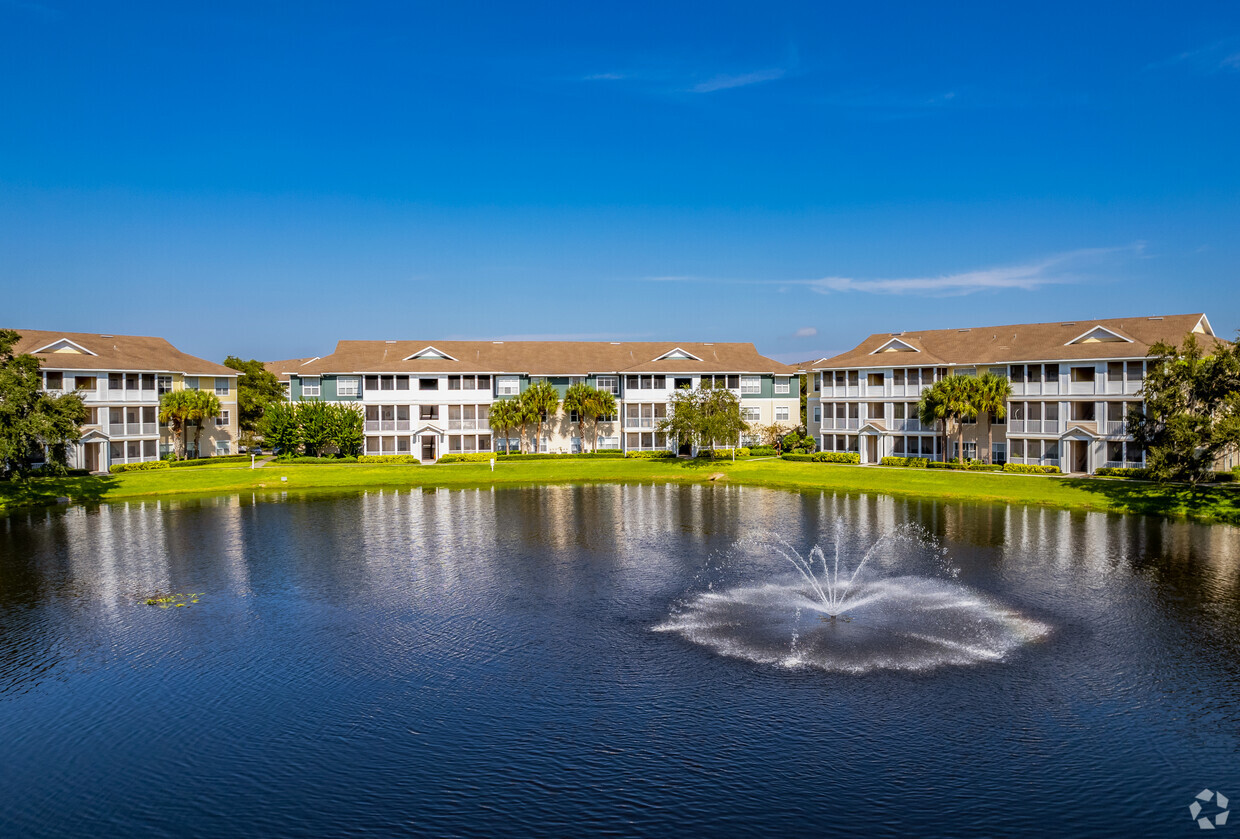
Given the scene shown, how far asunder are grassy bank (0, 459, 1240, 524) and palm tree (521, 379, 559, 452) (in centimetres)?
589

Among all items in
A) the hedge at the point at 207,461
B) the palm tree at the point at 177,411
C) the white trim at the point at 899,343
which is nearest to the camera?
the hedge at the point at 207,461

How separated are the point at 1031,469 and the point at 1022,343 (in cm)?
1366

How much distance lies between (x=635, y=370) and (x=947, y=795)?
67.9 meters

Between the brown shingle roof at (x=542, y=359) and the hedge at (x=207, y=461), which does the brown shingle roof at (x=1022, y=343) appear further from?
the hedge at (x=207, y=461)

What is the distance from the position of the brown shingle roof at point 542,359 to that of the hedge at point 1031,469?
2815 centimetres

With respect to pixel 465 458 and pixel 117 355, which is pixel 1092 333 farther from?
pixel 117 355

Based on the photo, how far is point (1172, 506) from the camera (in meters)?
46.6

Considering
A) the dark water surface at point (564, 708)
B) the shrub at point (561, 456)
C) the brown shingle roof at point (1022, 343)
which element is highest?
the brown shingle roof at point (1022, 343)

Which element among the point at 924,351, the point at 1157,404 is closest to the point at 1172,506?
the point at 1157,404

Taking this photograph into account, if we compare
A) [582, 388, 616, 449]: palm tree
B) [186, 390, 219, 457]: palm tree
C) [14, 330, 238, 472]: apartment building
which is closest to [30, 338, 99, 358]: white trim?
[14, 330, 238, 472]: apartment building

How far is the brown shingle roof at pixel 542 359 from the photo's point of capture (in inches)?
3199

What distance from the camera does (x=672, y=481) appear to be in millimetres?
66750

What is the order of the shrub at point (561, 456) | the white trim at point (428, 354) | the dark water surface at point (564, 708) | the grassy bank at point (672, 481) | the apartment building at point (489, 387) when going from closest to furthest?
the dark water surface at point (564, 708) < the grassy bank at point (672, 481) < the shrub at point (561, 456) < the apartment building at point (489, 387) < the white trim at point (428, 354)

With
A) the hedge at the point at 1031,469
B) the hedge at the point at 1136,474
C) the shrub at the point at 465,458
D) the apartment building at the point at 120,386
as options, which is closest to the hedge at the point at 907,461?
the hedge at the point at 1031,469
